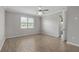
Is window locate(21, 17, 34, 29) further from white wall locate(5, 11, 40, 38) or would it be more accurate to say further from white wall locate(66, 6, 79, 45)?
white wall locate(66, 6, 79, 45)

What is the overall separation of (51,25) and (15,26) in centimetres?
81

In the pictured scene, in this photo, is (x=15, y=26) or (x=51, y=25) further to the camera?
(x=51, y=25)

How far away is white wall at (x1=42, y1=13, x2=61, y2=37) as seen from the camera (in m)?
1.58

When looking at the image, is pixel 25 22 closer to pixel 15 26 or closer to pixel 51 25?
pixel 15 26

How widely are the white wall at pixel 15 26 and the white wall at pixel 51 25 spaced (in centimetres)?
15

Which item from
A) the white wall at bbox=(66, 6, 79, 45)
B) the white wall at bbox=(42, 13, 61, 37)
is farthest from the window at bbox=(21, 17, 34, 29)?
the white wall at bbox=(66, 6, 79, 45)

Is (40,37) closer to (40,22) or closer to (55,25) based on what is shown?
(40,22)

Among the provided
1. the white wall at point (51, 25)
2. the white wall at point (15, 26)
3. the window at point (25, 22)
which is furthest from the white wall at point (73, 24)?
the window at point (25, 22)

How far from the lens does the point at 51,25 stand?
5.69ft

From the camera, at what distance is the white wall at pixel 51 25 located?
158 centimetres

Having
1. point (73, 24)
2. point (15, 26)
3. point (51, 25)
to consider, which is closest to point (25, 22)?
point (15, 26)

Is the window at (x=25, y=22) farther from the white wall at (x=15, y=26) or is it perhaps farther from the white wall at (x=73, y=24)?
the white wall at (x=73, y=24)
